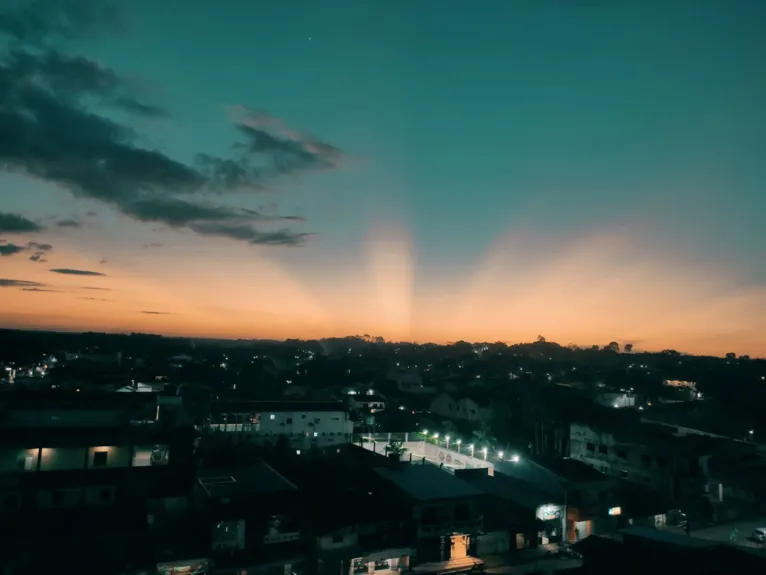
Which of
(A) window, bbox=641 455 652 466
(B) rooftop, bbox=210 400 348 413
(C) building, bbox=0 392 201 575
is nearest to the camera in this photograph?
(C) building, bbox=0 392 201 575

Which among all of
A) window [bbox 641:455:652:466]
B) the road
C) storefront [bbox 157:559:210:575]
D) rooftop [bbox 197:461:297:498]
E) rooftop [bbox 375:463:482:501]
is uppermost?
rooftop [bbox 197:461:297:498]

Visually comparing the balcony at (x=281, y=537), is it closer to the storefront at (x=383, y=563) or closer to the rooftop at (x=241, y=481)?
the rooftop at (x=241, y=481)

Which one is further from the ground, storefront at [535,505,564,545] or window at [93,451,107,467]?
window at [93,451,107,467]

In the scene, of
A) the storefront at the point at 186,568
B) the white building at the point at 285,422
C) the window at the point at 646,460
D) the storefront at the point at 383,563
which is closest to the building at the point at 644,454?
the window at the point at 646,460

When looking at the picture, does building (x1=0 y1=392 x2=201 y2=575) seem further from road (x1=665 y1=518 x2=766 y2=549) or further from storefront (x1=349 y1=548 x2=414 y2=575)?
road (x1=665 y1=518 x2=766 y2=549)

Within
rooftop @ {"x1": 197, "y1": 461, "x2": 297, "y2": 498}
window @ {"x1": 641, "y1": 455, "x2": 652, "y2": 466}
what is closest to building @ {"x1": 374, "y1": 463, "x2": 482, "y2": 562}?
rooftop @ {"x1": 197, "y1": 461, "x2": 297, "y2": 498}

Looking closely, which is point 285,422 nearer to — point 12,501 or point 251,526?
point 12,501
